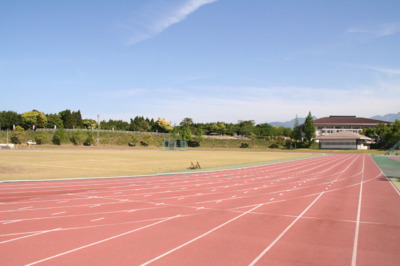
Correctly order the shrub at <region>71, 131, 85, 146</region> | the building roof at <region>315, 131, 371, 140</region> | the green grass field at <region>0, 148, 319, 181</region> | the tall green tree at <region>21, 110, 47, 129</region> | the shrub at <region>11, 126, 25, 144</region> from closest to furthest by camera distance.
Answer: the green grass field at <region>0, 148, 319, 181</region>, the shrub at <region>11, 126, 25, 144</region>, the shrub at <region>71, 131, 85, 146</region>, the building roof at <region>315, 131, 371, 140</region>, the tall green tree at <region>21, 110, 47, 129</region>

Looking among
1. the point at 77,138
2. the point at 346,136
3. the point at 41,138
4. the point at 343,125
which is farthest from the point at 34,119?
the point at 343,125

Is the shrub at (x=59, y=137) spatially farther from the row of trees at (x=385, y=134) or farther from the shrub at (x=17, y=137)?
the row of trees at (x=385, y=134)

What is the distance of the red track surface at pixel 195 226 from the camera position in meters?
7.23

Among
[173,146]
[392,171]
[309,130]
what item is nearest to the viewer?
[392,171]

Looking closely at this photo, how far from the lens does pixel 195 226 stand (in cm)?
975

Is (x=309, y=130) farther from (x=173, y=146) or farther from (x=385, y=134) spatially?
(x=173, y=146)

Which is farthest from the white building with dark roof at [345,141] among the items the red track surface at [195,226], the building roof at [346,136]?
the red track surface at [195,226]

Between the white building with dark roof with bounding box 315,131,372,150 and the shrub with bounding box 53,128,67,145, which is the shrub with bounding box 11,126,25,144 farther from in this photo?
the white building with dark roof with bounding box 315,131,372,150

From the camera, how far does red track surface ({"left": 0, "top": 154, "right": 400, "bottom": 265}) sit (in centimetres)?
723

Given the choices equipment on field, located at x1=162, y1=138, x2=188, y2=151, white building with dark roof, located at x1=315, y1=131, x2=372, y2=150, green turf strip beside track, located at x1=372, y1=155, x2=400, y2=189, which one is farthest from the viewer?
white building with dark roof, located at x1=315, y1=131, x2=372, y2=150

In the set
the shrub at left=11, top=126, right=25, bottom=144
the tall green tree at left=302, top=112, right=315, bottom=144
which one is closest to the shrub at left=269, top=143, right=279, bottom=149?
the tall green tree at left=302, top=112, right=315, bottom=144

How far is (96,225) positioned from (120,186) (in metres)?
8.39

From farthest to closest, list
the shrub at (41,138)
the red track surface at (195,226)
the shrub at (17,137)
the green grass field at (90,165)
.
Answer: the shrub at (17,137) < the shrub at (41,138) < the green grass field at (90,165) < the red track surface at (195,226)

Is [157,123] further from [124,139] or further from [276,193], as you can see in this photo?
[276,193]
